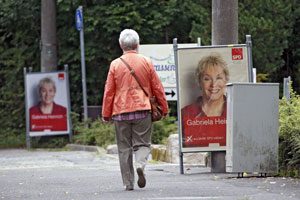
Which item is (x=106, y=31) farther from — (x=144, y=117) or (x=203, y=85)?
(x=144, y=117)

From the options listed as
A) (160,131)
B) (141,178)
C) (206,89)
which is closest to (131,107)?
(141,178)

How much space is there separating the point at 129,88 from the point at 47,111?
17304mm


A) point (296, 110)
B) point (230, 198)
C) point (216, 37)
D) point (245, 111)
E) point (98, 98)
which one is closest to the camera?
point (230, 198)

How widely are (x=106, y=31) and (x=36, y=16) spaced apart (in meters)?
3.51

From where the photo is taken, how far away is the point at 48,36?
2895 cm

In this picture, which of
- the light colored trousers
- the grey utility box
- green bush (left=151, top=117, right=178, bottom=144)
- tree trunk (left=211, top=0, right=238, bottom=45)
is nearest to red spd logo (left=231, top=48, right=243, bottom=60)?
tree trunk (left=211, top=0, right=238, bottom=45)

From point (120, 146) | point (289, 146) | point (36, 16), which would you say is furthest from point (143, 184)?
point (36, 16)

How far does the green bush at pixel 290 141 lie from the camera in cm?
1084

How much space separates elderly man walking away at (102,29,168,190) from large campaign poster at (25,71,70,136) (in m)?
17.0

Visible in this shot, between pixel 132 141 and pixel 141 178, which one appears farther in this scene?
pixel 132 141

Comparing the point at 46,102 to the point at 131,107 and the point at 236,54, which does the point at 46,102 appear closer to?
the point at 236,54

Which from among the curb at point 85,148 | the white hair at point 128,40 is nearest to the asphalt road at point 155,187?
the white hair at point 128,40

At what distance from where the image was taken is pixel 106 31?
28141mm

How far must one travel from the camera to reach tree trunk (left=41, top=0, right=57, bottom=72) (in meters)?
28.8
